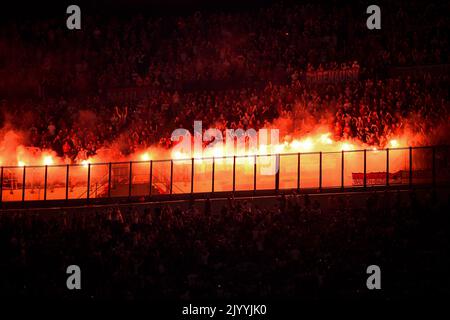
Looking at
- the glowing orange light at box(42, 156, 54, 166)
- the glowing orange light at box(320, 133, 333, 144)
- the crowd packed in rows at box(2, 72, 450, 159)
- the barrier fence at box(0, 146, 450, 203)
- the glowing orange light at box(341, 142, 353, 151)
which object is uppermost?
the crowd packed in rows at box(2, 72, 450, 159)

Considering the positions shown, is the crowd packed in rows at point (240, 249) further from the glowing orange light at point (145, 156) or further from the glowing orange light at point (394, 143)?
the glowing orange light at point (145, 156)

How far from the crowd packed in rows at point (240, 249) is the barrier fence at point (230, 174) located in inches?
27.8

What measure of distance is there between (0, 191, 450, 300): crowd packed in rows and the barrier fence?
0.70 m

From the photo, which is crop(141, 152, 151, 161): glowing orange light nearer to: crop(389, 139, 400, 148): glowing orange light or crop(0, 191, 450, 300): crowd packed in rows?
crop(0, 191, 450, 300): crowd packed in rows

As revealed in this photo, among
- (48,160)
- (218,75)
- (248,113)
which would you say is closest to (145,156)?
(48,160)

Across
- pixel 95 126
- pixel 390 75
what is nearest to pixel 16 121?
pixel 95 126

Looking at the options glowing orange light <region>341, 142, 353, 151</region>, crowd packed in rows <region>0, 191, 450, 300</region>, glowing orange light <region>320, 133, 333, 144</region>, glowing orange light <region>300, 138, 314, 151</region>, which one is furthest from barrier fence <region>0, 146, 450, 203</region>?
glowing orange light <region>320, 133, 333, 144</region>

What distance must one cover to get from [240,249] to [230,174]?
348 centimetres

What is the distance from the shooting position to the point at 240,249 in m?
24.2

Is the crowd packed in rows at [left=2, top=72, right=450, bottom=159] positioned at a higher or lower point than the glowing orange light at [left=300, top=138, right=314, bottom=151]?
higher

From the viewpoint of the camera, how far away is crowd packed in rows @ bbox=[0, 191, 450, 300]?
2298 centimetres

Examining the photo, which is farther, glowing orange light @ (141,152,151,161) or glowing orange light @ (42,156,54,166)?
glowing orange light @ (42,156,54,166)

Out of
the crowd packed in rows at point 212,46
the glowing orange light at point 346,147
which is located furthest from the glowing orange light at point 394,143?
the crowd packed in rows at point 212,46
